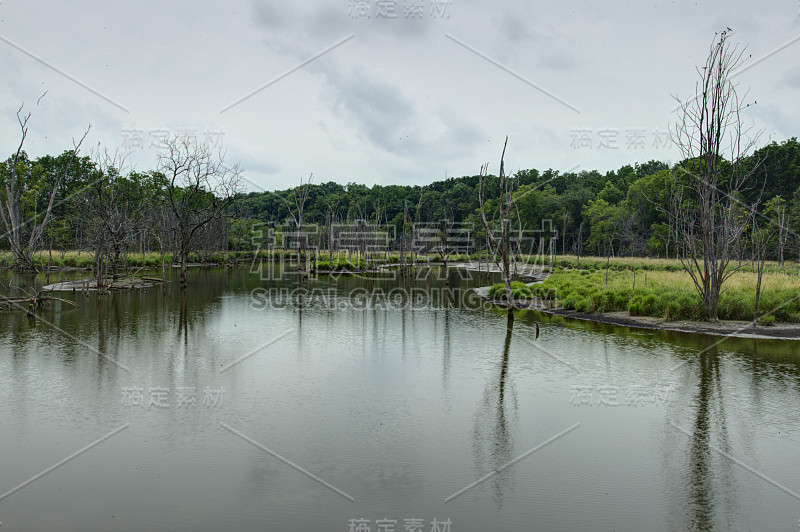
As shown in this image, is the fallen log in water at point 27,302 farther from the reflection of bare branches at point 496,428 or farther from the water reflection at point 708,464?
the water reflection at point 708,464

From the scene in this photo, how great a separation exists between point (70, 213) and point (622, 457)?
45.8 m

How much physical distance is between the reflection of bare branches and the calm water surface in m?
0.04

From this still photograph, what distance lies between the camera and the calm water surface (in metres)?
5.79

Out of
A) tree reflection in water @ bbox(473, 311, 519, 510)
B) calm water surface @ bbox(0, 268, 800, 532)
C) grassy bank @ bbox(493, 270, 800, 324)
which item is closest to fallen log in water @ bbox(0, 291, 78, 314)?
calm water surface @ bbox(0, 268, 800, 532)

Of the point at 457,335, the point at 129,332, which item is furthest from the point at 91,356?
the point at 457,335

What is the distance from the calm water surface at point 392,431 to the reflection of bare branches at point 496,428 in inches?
1.4

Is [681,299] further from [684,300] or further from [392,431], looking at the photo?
[392,431]

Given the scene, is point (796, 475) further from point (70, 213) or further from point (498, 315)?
point (70, 213)

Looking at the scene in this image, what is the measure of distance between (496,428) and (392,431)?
60.6 inches

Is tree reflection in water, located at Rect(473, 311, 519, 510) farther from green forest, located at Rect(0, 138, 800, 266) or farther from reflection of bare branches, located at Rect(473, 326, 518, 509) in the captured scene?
green forest, located at Rect(0, 138, 800, 266)

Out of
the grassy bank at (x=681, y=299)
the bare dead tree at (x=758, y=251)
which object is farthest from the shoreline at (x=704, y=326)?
the bare dead tree at (x=758, y=251)

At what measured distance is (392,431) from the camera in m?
7.89

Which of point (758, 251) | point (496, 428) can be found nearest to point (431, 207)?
point (758, 251)

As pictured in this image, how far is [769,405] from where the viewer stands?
29.9 ft
